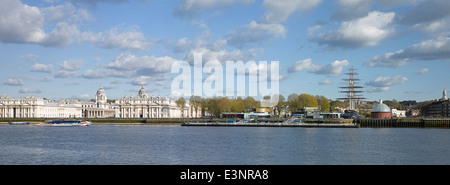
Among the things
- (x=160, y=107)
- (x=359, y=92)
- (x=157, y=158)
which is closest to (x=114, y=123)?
(x=160, y=107)

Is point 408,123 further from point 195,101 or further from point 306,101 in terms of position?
point 195,101

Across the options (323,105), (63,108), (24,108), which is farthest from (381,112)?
(63,108)

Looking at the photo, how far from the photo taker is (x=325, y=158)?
36.6m

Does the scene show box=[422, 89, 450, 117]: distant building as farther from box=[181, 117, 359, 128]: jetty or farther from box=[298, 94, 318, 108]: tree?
box=[181, 117, 359, 128]: jetty

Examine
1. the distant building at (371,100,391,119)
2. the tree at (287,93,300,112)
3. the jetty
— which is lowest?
the jetty

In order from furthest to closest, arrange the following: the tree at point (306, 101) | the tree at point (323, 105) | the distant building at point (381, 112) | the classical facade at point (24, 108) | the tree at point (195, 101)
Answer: the classical facade at point (24, 108), the tree at point (195, 101), the tree at point (323, 105), the tree at point (306, 101), the distant building at point (381, 112)

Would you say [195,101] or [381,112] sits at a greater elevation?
[195,101]

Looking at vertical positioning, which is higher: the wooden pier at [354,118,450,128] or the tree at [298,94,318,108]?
the tree at [298,94,318,108]

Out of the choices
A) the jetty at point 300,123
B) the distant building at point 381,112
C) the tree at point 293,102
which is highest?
the tree at point 293,102

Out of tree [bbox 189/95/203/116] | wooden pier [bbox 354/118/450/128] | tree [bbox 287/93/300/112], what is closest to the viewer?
wooden pier [bbox 354/118/450/128]

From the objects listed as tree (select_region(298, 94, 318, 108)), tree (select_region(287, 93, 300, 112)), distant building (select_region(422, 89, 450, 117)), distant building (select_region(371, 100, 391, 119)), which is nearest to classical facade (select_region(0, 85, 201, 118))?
tree (select_region(287, 93, 300, 112))

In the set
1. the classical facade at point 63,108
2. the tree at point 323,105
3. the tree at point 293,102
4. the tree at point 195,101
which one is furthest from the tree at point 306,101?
the classical facade at point 63,108

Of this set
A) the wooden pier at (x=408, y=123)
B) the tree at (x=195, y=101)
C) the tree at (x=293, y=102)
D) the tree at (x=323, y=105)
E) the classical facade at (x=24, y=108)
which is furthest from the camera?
the classical facade at (x=24, y=108)

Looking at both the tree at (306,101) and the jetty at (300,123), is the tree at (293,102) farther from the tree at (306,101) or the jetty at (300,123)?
the jetty at (300,123)
